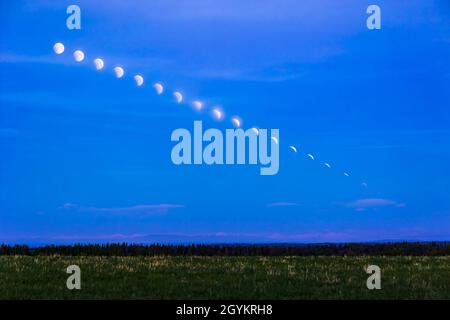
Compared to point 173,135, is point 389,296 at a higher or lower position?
lower

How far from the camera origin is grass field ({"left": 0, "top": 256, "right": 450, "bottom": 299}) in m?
19.4

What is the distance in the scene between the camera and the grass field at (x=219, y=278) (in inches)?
763

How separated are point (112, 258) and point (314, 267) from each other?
353 inches

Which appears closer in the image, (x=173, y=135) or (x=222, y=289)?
(x=222, y=289)

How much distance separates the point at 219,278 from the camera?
22500 millimetres

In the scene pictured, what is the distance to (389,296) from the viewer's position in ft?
63.3

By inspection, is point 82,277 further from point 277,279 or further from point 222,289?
point 277,279
